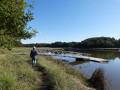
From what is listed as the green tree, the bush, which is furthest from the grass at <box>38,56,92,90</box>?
the green tree

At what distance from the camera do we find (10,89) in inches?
140

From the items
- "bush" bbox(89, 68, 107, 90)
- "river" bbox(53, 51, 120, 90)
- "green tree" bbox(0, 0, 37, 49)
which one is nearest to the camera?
"green tree" bbox(0, 0, 37, 49)

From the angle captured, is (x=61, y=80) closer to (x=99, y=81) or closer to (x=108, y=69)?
(x=99, y=81)

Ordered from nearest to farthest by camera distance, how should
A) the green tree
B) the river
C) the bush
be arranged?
the green tree
the bush
the river

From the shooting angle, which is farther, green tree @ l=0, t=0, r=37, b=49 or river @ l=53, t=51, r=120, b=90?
river @ l=53, t=51, r=120, b=90

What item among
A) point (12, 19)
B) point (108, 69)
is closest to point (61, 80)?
point (12, 19)

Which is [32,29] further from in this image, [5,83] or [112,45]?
[112,45]

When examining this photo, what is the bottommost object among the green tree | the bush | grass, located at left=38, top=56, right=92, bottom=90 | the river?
the river

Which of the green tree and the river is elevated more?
the green tree

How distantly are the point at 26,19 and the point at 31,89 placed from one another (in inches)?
116

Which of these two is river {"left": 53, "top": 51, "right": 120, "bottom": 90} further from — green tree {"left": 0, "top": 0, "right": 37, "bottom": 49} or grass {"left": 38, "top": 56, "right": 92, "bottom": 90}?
green tree {"left": 0, "top": 0, "right": 37, "bottom": 49}

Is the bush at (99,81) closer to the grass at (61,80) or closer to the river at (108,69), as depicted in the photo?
the grass at (61,80)

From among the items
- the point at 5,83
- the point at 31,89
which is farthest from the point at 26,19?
the point at 31,89

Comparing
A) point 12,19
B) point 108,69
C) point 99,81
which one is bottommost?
point 108,69
